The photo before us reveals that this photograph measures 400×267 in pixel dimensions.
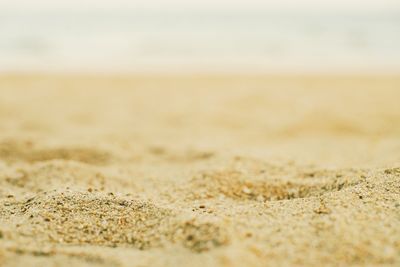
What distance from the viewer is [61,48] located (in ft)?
26.2

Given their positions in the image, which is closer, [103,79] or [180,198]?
[180,198]

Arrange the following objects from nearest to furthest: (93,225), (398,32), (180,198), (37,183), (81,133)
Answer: (93,225) → (180,198) → (37,183) → (81,133) → (398,32)

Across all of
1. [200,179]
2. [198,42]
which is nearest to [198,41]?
[198,42]

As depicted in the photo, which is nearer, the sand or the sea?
the sand

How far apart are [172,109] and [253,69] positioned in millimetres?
2624

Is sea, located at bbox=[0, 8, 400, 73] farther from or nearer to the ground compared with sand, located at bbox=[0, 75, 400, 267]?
farther from the ground

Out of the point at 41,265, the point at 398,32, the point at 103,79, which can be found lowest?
the point at 41,265

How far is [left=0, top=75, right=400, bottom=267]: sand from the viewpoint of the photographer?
4.14ft

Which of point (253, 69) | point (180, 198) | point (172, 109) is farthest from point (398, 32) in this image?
point (180, 198)

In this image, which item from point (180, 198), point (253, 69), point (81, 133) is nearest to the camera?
point (180, 198)

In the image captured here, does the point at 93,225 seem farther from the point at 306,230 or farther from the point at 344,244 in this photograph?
the point at 344,244

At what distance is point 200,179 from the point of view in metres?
1.98

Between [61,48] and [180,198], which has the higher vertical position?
[61,48]

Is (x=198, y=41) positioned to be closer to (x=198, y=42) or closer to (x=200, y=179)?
(x=198, y=42)
